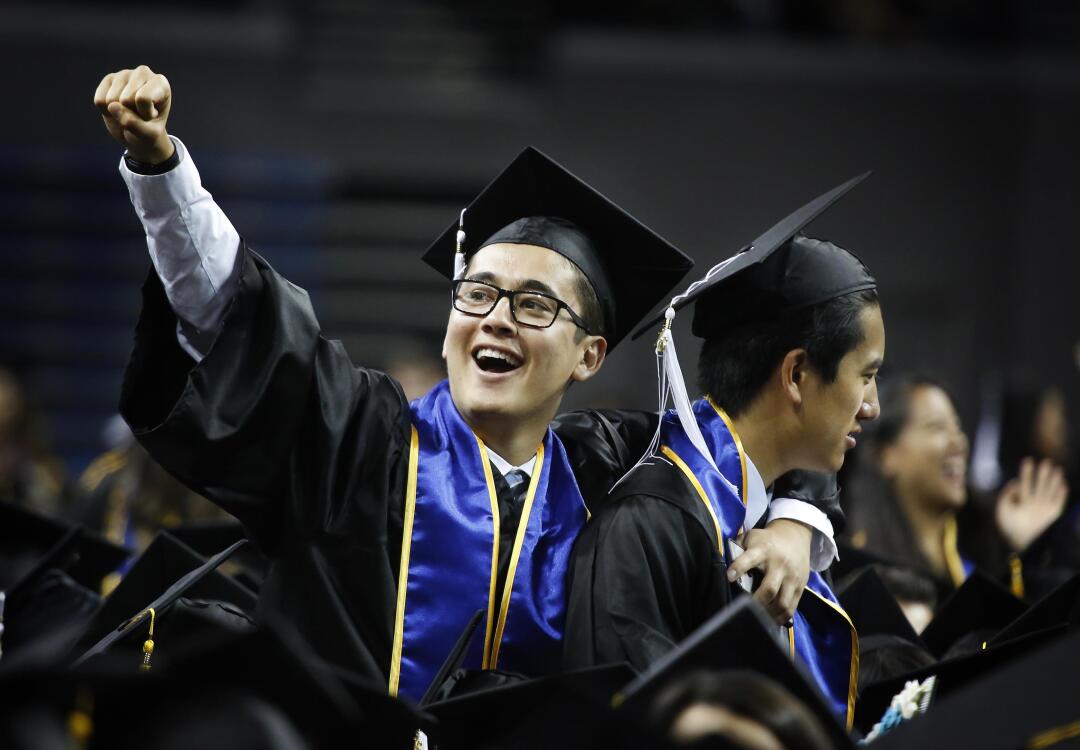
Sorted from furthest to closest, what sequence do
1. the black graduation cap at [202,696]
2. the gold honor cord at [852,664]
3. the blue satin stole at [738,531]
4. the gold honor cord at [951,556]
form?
the gold honor cord at [951,556], the gold honor cord at [852,664], the blue satin stole at [738,531], the black graduation cap at [202,696]

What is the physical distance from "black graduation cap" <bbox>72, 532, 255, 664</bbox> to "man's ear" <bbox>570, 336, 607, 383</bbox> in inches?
27.7

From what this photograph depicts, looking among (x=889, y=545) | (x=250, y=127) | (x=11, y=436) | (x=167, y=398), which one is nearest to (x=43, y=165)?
(x=250, y=127)

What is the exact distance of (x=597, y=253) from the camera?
256cm

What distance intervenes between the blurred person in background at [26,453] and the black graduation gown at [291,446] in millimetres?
3443

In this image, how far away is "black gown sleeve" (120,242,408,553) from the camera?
2078 millimetres

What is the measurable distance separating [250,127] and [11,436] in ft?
11.9

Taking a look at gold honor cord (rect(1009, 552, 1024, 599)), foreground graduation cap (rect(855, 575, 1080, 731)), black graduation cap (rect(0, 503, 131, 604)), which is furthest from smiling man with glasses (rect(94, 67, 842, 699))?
gold honor cord (rect(1009, 552, 1024, 599))

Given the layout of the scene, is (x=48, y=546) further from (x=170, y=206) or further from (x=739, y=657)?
(x=739, y=657)

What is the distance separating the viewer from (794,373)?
240 cm

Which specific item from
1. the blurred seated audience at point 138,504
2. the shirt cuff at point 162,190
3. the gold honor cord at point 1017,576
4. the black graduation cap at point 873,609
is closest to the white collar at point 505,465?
the shirt cuff at point 162,190

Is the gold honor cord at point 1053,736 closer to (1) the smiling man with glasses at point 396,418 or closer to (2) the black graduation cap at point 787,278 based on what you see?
(1) the smiling man with glasses at point 396,418

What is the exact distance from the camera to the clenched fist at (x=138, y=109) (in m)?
1.95

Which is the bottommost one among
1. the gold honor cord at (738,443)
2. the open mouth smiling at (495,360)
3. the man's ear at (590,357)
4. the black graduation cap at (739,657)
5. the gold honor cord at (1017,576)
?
the black graduation cap at (739,657)

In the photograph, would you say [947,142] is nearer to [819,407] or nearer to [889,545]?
[889,545]
